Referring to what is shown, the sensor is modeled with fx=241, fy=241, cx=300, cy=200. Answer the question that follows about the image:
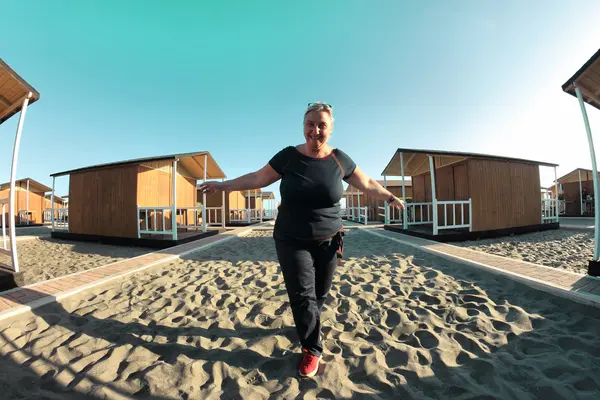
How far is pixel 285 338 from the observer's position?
2107 millimetres

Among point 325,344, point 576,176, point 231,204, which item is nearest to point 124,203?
point 325,344

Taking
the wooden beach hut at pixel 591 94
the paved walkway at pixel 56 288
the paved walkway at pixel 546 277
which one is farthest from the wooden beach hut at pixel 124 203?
the wooden beach hut at pixel 591 94

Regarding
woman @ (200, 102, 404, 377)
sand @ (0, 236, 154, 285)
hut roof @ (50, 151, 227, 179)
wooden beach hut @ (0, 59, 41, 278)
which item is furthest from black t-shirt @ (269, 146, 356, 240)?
hut roof @ (50, 151, 227, 179)

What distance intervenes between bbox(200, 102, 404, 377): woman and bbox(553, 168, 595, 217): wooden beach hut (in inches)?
947

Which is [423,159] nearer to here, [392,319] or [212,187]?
[392,319]

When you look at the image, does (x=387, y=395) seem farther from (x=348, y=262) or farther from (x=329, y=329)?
(x=348, y=262)

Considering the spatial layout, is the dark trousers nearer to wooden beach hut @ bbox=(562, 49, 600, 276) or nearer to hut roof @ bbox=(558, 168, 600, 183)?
wooden beach hut @ bbox=(562, 49, 600, 276)

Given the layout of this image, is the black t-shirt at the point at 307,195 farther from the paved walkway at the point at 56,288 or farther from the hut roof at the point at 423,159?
the hut roof at the point at 423,159

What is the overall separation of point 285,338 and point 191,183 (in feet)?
38.6

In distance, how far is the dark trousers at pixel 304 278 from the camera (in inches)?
61.9

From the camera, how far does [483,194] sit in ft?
25.4

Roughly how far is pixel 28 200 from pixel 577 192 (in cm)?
4106

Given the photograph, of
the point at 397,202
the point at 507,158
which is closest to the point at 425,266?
the point at 397,202

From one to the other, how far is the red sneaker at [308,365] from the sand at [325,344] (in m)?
0.04
